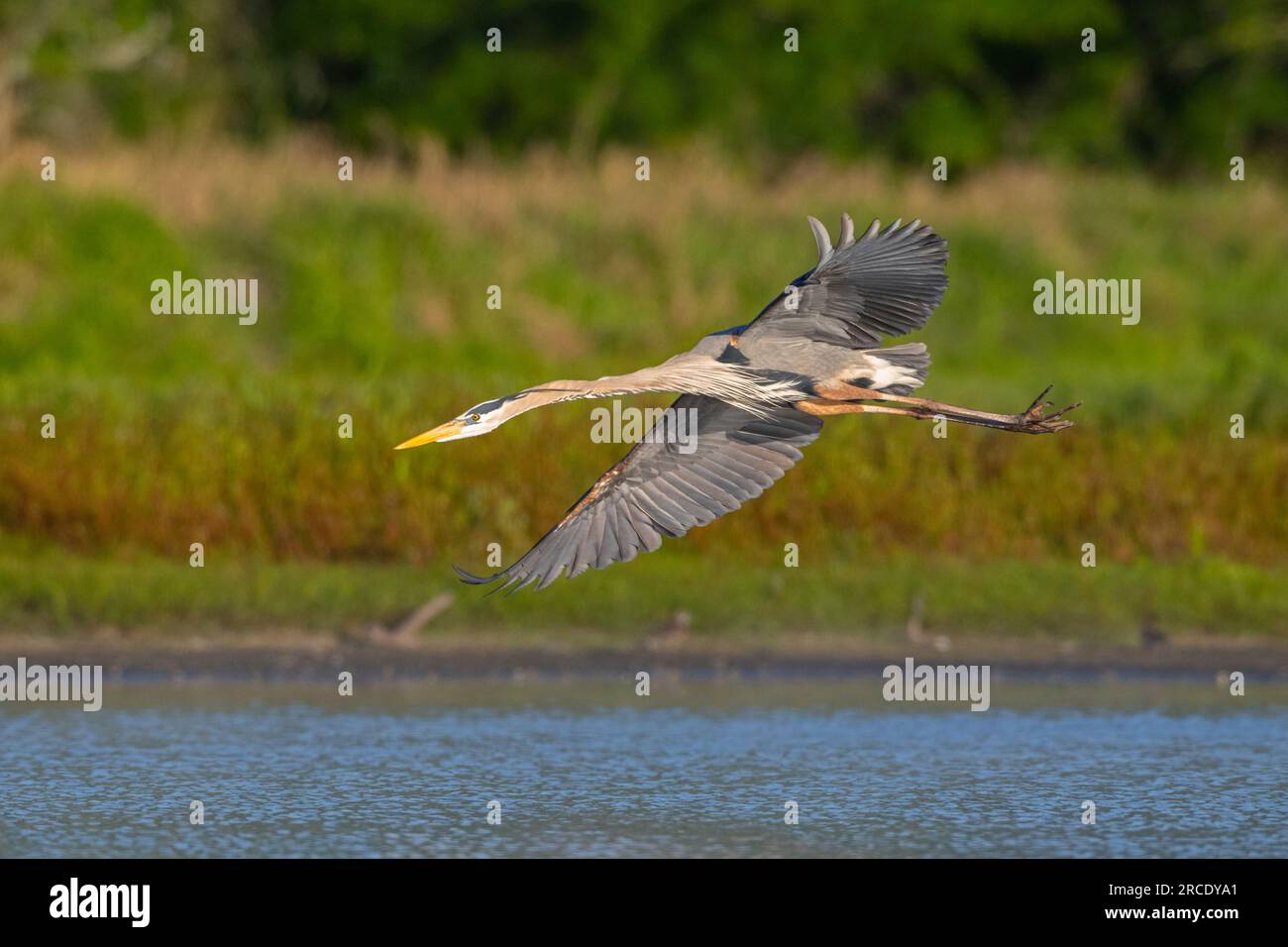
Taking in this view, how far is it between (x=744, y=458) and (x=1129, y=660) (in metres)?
5.25

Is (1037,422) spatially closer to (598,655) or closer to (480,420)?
(480,420)

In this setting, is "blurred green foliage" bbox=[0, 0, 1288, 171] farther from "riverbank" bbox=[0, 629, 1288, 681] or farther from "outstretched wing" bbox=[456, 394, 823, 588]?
"outstretched wing" bbox=[456, 394, 823, 588]

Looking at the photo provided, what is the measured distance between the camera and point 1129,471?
1612 cm

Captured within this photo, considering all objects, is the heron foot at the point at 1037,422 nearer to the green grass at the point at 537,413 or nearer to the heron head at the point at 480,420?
the heron head at the point at 480,420

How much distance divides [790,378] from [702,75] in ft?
81.9

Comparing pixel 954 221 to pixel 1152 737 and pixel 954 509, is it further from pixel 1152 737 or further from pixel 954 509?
pixel 1152 737

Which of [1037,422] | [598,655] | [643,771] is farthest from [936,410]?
[598,655]

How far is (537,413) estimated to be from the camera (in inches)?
666

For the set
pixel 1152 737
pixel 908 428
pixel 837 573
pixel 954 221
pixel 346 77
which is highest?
pixel 346 77

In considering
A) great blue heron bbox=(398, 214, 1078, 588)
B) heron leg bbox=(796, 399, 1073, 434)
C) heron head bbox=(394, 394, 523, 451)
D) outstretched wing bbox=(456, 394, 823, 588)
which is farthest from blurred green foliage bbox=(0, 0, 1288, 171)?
heron head bbox=(394, 394, 523, 451)

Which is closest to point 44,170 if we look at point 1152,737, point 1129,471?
point 1129,471

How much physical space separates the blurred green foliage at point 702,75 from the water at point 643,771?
20550 millimetres

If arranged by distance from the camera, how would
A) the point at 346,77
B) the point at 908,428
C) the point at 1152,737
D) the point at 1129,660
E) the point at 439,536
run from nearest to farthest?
the point at 1152,737 < the point at 1129,660 < the point at 439,536 < the point at 908,428 < the point at 346,77

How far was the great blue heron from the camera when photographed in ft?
29.9
